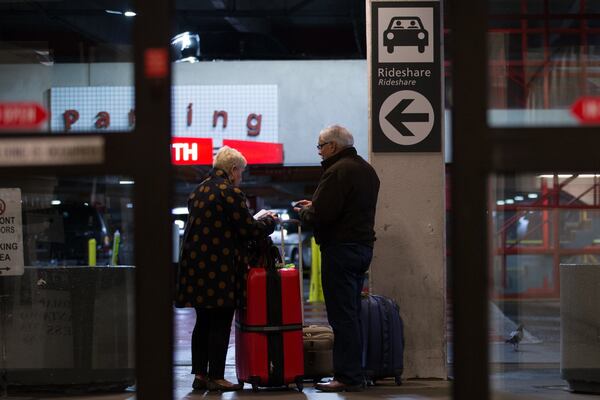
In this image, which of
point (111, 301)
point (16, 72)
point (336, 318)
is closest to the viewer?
point (16, 72)

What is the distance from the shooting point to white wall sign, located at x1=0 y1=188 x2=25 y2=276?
22.6 ft

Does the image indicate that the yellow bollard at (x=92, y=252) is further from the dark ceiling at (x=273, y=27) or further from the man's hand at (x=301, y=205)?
the man's hand at (x=301, y=205)

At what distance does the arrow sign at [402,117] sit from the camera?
22.6 feet

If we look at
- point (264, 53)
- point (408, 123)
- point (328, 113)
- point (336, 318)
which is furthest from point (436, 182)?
point (264, 53)

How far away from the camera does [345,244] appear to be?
632 cm

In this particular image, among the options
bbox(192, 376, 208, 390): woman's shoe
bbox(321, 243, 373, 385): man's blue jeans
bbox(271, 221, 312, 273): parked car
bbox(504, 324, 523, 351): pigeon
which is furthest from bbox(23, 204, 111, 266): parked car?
bbox(271, 221, 312, 273): parked car

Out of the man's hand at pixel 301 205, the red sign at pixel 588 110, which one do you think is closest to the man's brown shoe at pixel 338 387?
the man's hand at pixel 301 205

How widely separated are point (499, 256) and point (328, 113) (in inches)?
167

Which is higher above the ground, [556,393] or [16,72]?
[16,72]

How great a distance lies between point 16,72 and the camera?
3.50 m

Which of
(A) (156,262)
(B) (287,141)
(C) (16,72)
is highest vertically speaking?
(B) (287,141)

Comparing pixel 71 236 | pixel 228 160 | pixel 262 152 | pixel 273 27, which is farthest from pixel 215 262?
pixel 273 27

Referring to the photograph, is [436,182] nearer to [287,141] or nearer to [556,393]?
[556,393]

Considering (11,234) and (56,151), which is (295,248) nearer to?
(11,234)
